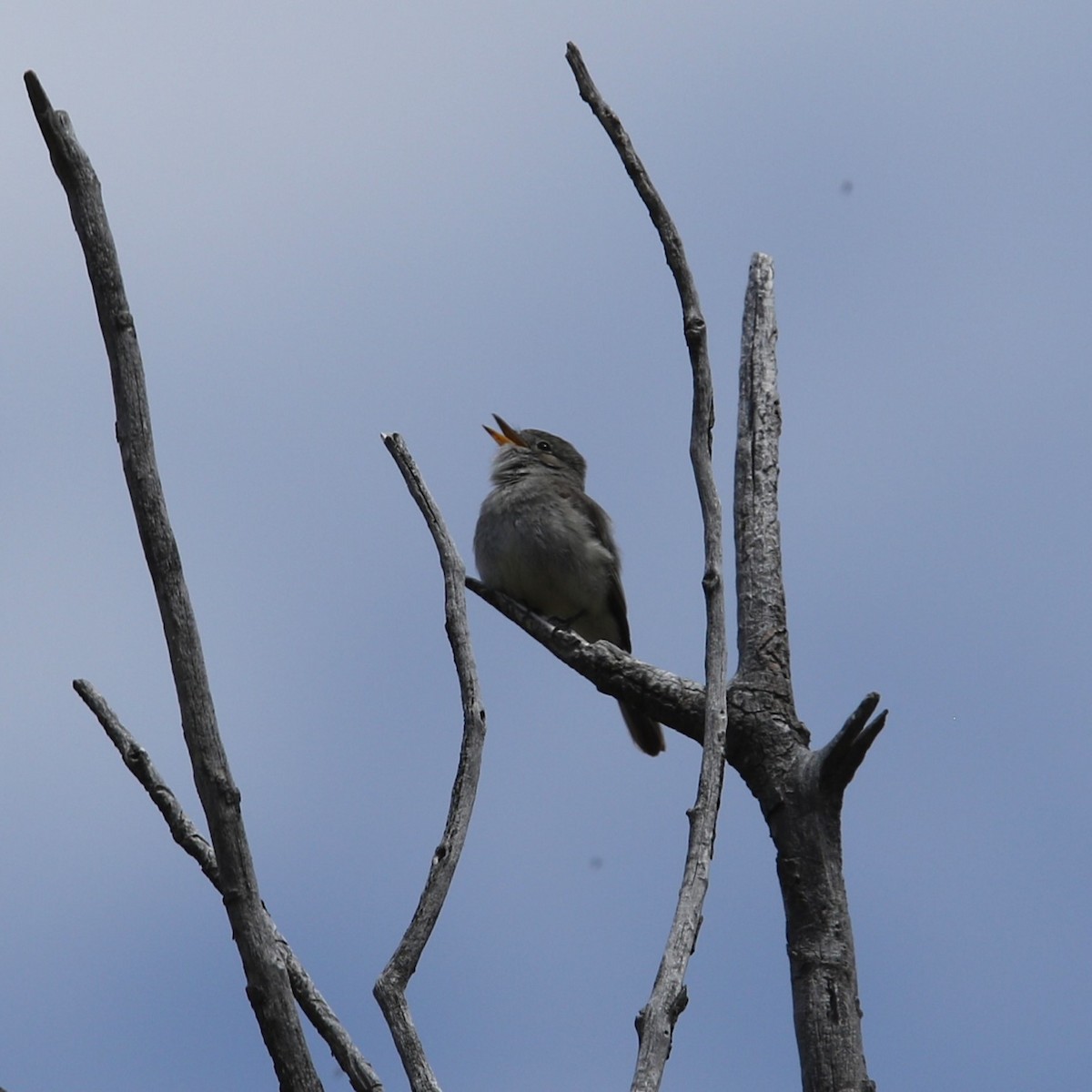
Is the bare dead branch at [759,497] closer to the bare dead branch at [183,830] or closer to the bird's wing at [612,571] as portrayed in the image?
the bare dead branch at [183,830]

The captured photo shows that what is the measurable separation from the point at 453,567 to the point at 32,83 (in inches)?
74.0

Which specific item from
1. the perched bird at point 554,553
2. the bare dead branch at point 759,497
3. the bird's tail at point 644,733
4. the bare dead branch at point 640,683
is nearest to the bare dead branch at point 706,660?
the bare dead branch at point 759,497

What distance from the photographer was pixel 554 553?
34.2 ft

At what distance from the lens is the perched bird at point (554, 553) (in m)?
10.4

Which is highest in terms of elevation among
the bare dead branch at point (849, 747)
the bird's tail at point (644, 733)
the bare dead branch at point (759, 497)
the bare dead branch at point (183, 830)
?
the bird's tail at point (644, 733)

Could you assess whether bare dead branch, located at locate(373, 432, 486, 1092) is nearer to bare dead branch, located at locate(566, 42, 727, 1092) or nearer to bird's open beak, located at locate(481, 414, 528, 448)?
bare dead branch, located at locate(566, 42, 727, 1092)

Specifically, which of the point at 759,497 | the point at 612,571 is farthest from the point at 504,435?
the point at 759,497

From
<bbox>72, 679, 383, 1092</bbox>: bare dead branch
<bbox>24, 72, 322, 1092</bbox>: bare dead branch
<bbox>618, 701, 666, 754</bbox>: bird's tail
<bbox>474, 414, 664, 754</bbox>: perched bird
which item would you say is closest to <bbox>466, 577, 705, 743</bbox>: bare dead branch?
<bbox>72, 679, 383, 1092</bbox>: bare dead branch

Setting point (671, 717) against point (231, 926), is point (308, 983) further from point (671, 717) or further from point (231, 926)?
point (671, 717)

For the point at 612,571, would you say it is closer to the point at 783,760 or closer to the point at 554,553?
the point at 554,553

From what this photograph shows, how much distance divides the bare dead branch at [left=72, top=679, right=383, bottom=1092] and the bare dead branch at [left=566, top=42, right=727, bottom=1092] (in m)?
0.83

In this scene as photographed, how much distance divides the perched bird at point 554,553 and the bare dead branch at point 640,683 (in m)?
4.38

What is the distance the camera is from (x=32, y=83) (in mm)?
2691

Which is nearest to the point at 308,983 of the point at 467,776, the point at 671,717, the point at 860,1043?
the point at 467,776
